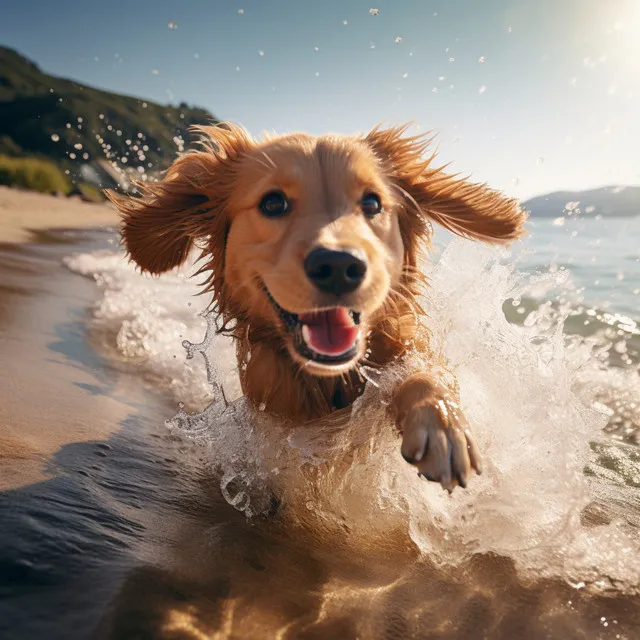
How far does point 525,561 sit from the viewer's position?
215cm

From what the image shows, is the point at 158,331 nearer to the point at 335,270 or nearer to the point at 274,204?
the point at 274,204

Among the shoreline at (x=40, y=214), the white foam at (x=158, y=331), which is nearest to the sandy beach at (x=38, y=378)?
the white foam at (x=158, y=331)

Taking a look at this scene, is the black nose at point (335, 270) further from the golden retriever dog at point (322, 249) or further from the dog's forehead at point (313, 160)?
the dog's forehead at point (313, 160)

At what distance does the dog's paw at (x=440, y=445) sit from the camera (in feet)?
6.18

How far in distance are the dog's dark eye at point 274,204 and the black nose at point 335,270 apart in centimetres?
49

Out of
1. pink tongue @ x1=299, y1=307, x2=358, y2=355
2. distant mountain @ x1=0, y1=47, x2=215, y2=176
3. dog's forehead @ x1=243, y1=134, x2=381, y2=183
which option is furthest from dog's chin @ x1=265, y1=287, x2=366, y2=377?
distant mountain @ x1=0, y1=47, x2=215, y2=176

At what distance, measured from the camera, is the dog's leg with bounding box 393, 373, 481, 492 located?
74.2 inches

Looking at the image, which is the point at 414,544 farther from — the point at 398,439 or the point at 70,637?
the point at 70,637

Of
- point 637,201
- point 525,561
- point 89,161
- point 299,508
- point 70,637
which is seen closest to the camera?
point 70,637

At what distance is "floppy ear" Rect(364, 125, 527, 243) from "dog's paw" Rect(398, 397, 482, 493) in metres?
1.28

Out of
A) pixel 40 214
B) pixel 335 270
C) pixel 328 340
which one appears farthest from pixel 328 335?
pixel 40 214

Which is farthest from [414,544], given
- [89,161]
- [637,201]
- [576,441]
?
[89,161]

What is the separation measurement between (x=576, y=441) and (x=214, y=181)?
6.68ft

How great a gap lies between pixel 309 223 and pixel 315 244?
24 centimetres
